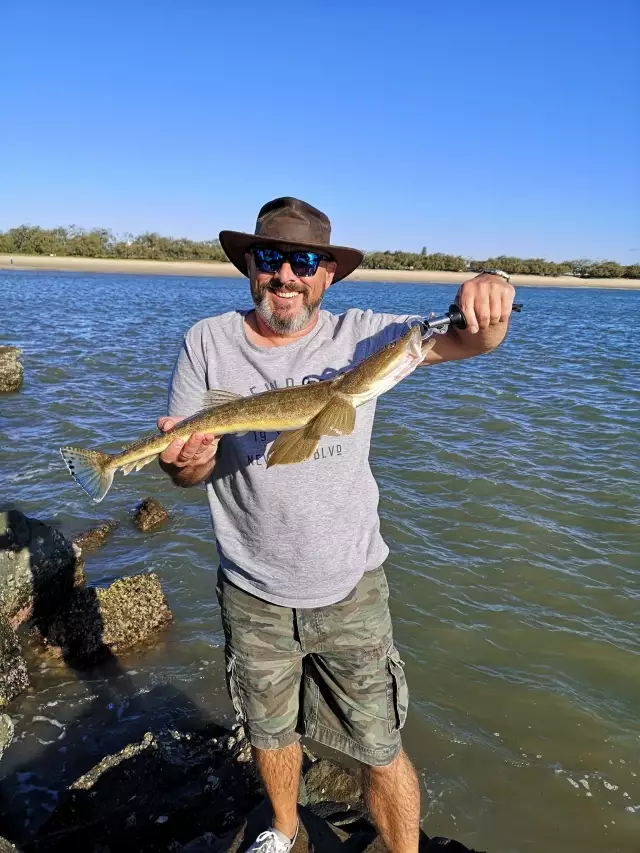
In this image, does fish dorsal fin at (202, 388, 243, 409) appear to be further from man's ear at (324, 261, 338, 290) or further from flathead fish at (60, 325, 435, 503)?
man's ear at (324, 261, 338, 290)

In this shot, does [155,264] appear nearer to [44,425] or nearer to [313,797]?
[44,425]

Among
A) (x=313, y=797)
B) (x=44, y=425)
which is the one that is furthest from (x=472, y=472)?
(x=44, y=425)

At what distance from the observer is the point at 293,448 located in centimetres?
278

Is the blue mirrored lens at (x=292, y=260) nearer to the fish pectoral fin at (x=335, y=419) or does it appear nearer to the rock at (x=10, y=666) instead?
the fish pectoral fin at (x=335, y=419)

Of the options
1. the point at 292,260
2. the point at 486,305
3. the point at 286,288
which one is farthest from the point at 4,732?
the point at 486,305

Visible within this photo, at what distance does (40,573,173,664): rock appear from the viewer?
5.20m

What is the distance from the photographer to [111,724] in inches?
179

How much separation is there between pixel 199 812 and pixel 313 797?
75cm

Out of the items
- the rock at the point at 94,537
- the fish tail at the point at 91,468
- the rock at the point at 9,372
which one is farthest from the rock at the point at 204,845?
the rock at the point at 9,372

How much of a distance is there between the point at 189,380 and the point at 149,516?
5121mm

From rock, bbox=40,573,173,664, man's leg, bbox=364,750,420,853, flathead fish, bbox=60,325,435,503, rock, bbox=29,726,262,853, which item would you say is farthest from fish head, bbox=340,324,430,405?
rock, bbox=40,573,173,664

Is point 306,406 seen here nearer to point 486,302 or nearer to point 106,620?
point 486,302

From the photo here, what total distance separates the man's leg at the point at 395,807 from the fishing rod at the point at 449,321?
2324 millimetres

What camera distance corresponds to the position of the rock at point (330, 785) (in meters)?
3.77
